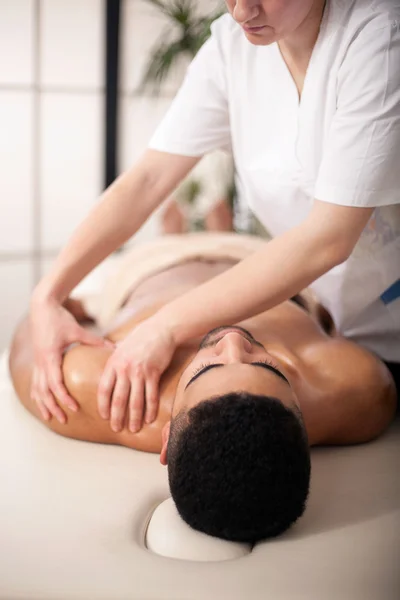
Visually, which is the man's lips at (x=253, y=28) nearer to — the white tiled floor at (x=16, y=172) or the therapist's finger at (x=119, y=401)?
the therapist's finger at (x=119, y=401)

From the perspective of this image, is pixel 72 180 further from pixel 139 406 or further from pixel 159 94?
pixel 139 406

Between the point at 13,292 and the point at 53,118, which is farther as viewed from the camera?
the point at 13,292

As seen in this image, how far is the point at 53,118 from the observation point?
4043mm

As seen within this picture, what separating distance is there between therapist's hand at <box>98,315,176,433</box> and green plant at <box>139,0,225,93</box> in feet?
7.99

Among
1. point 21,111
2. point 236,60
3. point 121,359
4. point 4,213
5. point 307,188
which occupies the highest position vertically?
point 236,60

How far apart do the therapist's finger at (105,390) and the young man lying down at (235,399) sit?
1.5 inches

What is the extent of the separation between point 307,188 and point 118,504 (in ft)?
2.46

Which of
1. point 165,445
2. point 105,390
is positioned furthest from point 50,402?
point 165,445

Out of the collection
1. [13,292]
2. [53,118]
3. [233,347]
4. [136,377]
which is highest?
[233,347]

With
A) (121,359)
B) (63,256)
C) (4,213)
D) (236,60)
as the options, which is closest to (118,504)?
(121,359)

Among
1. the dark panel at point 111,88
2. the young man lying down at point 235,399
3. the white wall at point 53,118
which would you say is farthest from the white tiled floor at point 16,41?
the young man lying down at point 235,399

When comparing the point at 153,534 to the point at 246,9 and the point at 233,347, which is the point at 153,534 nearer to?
the point at 233,347

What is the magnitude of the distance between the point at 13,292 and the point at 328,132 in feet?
10.2

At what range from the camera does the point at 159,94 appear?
13.5ft
